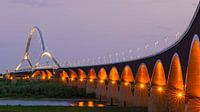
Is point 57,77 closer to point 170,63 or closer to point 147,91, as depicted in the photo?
point 147,91

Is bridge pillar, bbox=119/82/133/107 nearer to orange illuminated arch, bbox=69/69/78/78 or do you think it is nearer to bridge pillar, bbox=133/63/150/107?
bridge pillar, bbox=133/63/150/107

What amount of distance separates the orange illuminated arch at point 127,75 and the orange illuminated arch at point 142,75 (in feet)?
25.8

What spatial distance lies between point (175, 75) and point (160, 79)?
7680 millimetres

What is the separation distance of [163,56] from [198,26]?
708 inches

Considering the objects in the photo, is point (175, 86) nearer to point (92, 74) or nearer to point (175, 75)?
point (175, 75)

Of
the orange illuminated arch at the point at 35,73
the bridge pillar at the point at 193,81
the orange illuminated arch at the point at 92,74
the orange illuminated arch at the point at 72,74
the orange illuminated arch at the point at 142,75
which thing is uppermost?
the orange illuminated arch at the point at 35,73

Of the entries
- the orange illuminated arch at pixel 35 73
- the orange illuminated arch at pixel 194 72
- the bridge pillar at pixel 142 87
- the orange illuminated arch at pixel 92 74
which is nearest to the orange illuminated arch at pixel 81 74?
the orange illuminated arch at pixel 92 74

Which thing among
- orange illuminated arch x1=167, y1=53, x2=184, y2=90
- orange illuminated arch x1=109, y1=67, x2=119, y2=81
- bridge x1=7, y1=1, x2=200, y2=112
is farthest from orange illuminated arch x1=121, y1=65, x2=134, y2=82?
orange illuminated arch x1=167, y1=53, x2=184, y2=90

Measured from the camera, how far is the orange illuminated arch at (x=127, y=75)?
254 feet

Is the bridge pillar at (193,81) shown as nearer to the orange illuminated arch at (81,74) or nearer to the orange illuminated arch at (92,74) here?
the orange illuminated arch at (92,74)

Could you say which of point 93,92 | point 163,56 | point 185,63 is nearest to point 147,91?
point 163,56

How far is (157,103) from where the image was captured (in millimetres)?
53938

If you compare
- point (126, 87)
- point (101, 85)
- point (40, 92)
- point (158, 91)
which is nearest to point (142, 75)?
point (126, 87)

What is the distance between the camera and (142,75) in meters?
68.0
